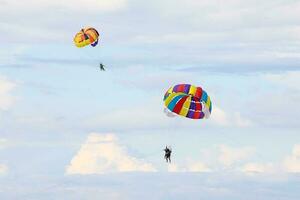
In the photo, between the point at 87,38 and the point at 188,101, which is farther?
the point at 87,38

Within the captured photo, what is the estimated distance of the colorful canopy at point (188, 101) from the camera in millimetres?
130000

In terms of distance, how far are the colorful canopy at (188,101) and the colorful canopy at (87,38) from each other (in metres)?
35.9

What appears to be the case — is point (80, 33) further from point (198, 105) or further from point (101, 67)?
point (198, 105)

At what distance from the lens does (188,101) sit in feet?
436

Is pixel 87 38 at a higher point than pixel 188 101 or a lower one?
higher

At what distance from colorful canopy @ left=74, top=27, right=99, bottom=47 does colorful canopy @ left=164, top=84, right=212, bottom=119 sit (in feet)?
118

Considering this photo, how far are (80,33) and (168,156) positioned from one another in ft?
148

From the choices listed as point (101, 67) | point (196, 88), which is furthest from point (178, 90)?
point (101, 67)

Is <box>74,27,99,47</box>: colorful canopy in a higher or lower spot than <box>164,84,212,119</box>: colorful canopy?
higher

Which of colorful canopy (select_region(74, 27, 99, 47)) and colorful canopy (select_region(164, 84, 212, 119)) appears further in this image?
colorful canopy (select_region(74, 27, 99, 47))

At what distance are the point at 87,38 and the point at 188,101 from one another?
38244 mm

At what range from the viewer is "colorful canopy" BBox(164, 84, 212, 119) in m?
130

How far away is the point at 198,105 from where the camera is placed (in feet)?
433

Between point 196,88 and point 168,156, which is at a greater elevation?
point 196,88
